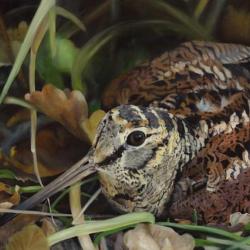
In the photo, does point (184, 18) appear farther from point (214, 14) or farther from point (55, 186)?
point (55, 186)

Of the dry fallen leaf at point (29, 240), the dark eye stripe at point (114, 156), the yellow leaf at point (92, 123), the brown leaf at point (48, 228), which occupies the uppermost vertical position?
the yellow leaf at point (92, 123)

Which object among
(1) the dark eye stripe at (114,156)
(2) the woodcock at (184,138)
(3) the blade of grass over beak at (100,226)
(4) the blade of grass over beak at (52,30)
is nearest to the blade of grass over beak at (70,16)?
(4) the blade of grass over beak at (52,30)

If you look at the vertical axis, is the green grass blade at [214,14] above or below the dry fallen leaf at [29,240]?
above

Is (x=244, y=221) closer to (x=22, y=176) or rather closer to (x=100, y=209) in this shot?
(x=100, y=209)

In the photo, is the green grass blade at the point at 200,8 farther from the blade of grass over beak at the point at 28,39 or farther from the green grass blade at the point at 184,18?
the blade of grass over beak at the point at 28,39

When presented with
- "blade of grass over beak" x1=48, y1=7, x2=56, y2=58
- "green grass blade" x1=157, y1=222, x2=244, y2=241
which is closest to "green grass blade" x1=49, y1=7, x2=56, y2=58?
"blade of grass over beak" x1=48, y1=7, x2=56, y2=58

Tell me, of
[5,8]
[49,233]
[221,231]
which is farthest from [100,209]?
[5,8]

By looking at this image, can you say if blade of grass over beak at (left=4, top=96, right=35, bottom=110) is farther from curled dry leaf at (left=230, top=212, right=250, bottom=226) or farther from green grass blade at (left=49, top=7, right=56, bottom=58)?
curled dry leaf at (left=230, top=212, right=250, bottom=226)
